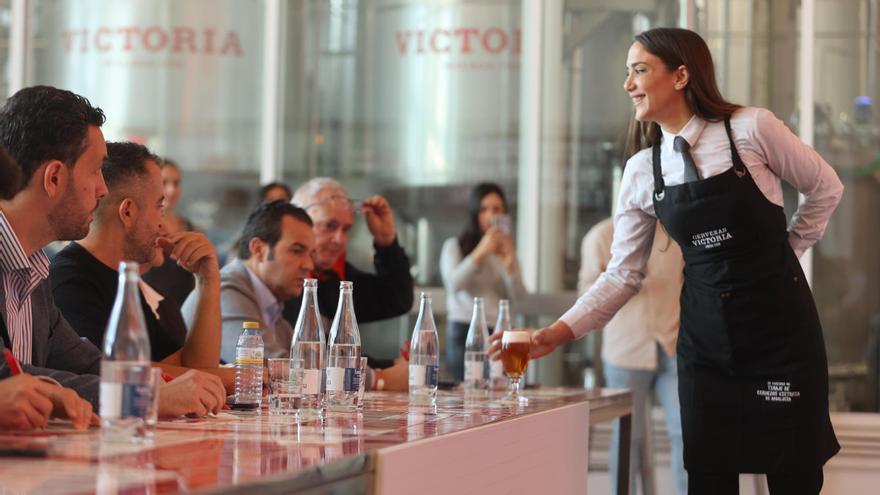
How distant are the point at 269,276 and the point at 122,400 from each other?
1822mm

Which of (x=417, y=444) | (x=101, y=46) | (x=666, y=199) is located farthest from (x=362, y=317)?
(x=101, y=46)

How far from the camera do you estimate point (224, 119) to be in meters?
6.78

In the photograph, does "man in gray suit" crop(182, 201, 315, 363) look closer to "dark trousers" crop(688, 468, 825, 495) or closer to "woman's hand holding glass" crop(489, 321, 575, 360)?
"woman's hand holding glass" crop(489, 321, 575, 360)

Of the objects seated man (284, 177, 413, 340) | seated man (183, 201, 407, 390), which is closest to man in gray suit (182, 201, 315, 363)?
seated man (183, 201, 407, 390)

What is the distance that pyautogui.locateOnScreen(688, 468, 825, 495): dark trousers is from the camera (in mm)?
2781

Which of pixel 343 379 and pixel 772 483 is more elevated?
pixel 343 379

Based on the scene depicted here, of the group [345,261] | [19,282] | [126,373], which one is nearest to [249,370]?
[19,282]

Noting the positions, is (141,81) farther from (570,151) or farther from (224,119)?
(570,151)

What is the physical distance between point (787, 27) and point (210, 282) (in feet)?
12.7

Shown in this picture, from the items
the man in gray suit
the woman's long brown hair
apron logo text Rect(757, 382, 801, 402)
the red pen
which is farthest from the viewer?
the man in gray suit

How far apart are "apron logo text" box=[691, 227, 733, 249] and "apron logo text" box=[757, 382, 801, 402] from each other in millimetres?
336

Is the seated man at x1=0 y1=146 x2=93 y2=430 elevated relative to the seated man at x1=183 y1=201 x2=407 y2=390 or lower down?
lower down

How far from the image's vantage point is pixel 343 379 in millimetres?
2326

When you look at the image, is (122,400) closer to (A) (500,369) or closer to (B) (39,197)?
(B) (39,197)
